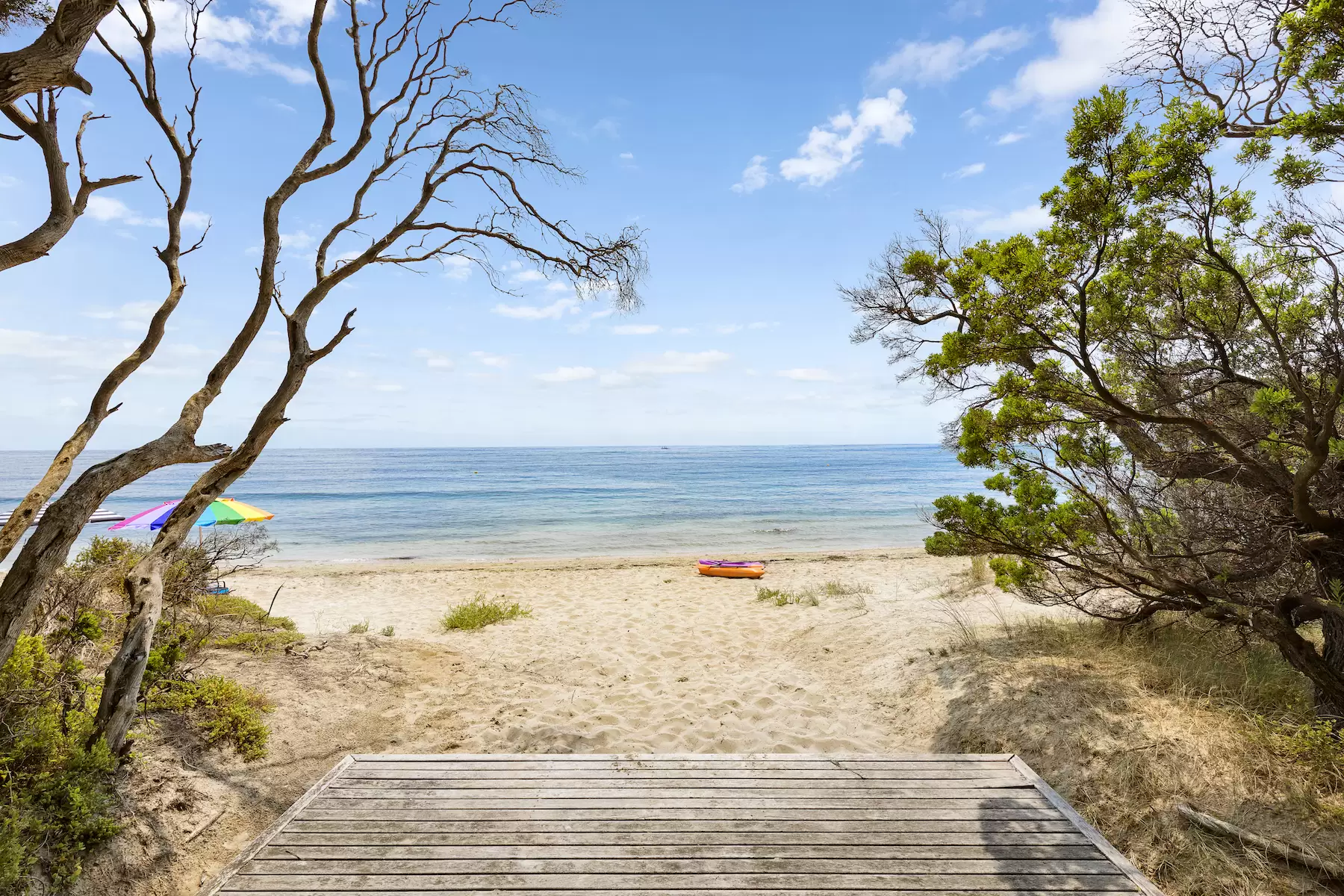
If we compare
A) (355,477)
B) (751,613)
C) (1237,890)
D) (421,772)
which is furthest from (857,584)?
(355,477)

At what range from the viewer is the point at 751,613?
11.1 m

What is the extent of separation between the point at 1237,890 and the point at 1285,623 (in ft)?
7.05

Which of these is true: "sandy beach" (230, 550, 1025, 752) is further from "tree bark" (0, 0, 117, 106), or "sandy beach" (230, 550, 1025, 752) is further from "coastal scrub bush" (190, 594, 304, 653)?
"tree bark" (0, 0, 117, 106)

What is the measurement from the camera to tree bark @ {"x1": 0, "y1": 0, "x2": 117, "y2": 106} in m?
3.23

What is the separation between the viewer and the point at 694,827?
3.99m

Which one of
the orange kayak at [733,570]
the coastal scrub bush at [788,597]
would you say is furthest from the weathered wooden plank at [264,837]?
the orange kayak at [733,570]

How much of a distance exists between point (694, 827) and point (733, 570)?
440 inches

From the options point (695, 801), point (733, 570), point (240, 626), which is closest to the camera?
point (695, 801)

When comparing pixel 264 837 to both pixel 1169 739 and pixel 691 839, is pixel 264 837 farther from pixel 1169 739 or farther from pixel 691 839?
pixel 1169 739

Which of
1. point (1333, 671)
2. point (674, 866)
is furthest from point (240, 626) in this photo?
point (1333, 671)

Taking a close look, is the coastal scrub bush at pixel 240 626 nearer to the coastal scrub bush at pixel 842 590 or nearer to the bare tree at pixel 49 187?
the bare tree at pixel 49 187

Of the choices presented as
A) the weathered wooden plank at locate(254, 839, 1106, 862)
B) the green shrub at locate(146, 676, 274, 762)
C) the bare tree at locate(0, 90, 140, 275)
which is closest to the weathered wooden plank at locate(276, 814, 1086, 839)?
the weathered wooden plank at locate(254, 839, 1106, 862)

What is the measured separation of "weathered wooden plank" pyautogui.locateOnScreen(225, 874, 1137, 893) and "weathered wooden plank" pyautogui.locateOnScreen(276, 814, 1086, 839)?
→ 1.30 ft

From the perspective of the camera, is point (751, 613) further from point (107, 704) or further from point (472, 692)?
point (107, 704)
